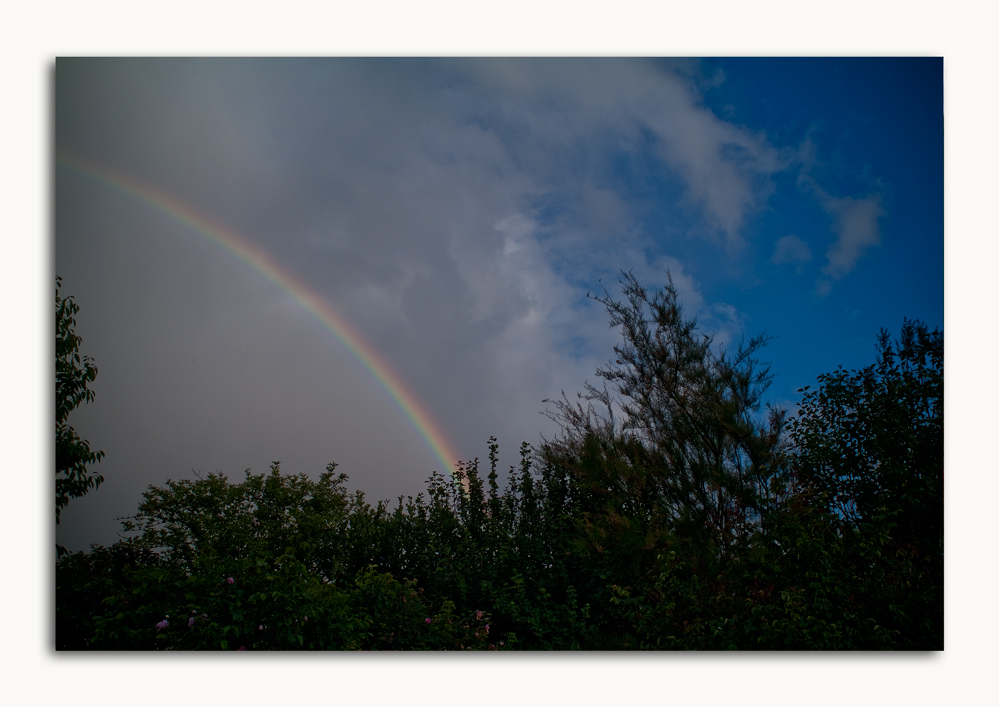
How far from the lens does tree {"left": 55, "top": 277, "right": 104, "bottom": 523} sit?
2.97 meters

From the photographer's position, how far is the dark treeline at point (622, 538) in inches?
118

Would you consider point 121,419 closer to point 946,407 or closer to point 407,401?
point 407,401

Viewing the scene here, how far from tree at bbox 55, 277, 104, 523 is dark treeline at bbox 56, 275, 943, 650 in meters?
0.37

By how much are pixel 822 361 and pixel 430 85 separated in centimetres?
330

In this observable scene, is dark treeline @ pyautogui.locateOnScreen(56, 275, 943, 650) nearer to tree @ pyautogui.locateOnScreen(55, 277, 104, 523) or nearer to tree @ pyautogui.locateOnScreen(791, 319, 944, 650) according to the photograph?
tree @ pyautogui.locateOnScreen(791, 319, 944, 650)

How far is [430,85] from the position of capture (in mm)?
3463

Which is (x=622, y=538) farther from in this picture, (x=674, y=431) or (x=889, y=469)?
(x=889, y=469)

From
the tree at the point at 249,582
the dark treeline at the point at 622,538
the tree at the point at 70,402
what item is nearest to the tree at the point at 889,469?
the dark treeline at the point at 622,538

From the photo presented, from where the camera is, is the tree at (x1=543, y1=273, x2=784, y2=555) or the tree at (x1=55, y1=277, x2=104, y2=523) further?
the tree at (x1=543, y1=273, x2=784, y2=555)

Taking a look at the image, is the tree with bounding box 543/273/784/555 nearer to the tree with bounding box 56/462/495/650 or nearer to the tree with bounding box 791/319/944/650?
the tree with bounding box 791/319/944/650

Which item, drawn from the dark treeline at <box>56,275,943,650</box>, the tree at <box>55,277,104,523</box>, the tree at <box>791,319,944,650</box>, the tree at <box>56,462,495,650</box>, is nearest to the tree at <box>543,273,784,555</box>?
the dark treeline at <box>56,275,943,650</box>

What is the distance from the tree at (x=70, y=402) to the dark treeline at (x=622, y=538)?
0.37 meters

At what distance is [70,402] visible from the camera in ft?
10.00

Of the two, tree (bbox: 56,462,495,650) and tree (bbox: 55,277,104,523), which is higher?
tree (bbox: 55,277,104,523)
